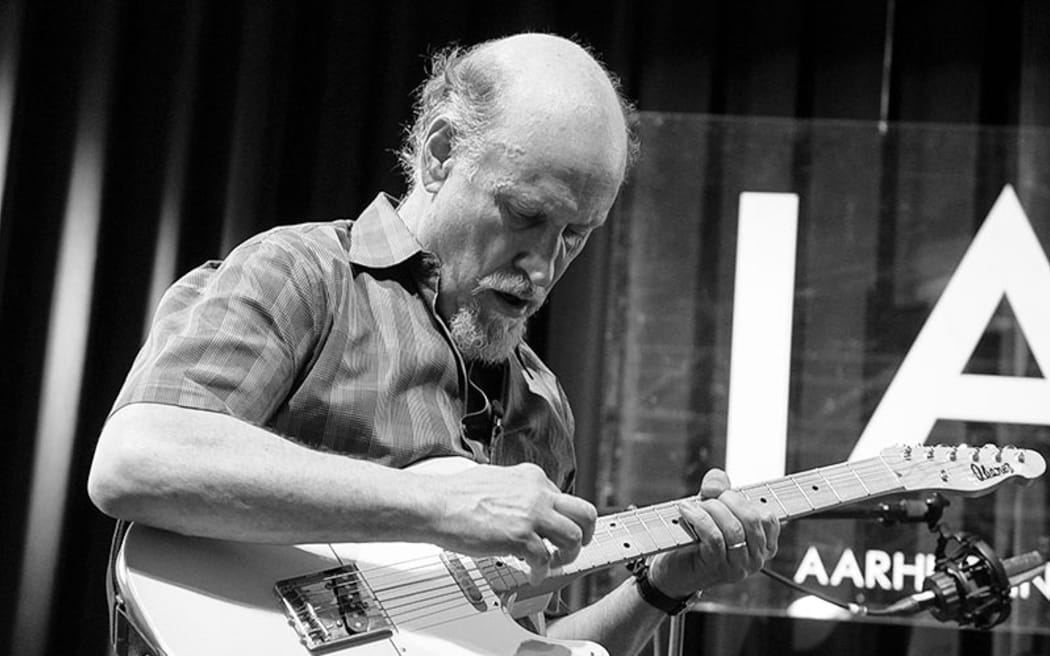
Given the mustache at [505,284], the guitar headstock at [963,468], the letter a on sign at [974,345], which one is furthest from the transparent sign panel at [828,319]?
the mustache at [505,284]

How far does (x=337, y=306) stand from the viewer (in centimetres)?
134

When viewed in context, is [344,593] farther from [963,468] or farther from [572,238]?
[963,468]

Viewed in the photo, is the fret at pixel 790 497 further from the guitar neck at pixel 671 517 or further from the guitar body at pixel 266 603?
the guitar body at pixel 266 603

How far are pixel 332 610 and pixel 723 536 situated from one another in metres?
0.52

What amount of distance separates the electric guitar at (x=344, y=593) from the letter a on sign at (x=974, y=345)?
126 cm

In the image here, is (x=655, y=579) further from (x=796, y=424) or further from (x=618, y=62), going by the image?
(x=618, y=62)

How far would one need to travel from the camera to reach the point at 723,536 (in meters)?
1.48

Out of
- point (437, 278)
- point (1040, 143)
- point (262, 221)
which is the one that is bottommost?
point (437, 278)

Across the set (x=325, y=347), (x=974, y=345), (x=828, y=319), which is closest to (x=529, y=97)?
(x=325, y=347)

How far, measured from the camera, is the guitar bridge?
3.79ft

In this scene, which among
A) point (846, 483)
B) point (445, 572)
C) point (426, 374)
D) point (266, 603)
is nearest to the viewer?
point (266, 603)

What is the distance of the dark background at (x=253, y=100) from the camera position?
2.78 metres

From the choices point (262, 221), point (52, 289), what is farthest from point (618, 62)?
point (52, 289)

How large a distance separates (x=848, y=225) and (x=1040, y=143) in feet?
1.45
